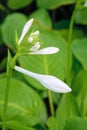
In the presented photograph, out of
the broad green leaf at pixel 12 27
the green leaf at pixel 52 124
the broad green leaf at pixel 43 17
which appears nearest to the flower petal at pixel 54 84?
the green leaf at pixel 52 124

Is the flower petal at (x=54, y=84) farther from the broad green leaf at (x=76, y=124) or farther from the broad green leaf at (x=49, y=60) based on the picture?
the broad green leaf at (x=49, y=60)

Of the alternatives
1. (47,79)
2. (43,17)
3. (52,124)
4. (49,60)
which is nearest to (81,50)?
(49,60)

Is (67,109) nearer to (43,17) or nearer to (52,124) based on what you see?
(52,124)

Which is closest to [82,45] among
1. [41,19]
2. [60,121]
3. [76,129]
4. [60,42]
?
[60,42]

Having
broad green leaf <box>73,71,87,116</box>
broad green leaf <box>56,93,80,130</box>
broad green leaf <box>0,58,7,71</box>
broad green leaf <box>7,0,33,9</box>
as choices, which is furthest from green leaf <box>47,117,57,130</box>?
broad green leaf <box>7,0,33,9</box>

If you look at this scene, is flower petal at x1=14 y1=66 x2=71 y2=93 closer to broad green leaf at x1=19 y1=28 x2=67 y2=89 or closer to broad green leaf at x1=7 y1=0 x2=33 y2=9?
broad green leaf at x1=19 y1=28 x2=67 y2=89
